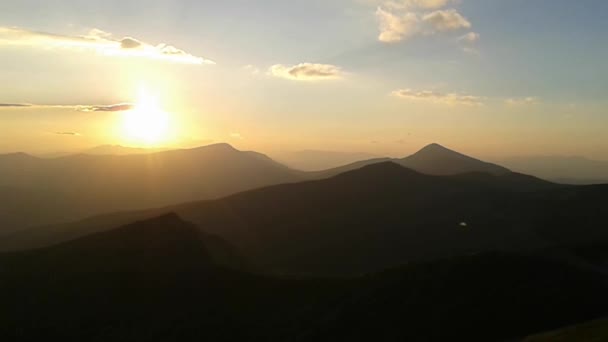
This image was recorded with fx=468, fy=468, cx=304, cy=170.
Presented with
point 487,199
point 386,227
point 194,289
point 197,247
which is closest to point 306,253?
point 386,227

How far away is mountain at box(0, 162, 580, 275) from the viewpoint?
412ft

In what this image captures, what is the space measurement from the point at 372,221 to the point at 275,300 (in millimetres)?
91050

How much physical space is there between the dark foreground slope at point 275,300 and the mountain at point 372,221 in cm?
3869

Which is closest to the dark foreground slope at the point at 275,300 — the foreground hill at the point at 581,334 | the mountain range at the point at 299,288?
the mountain range at the point at 299,288

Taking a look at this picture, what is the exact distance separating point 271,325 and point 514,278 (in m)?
34.6

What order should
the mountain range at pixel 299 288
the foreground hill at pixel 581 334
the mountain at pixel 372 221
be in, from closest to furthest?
the foreground hill at pixel 581 334, the mountain range at pixel 299 288, the mountain at pixel 372 221

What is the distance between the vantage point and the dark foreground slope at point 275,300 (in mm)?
57875

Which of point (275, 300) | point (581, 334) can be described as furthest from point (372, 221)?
point (581, 334)

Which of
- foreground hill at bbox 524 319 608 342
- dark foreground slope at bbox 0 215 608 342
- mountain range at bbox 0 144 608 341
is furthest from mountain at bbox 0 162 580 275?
foreground hill at bbox 524 319 608 342

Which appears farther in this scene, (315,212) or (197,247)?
(315,212)

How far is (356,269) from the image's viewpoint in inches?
4584

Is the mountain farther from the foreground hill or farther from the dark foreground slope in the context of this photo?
the foreground hill

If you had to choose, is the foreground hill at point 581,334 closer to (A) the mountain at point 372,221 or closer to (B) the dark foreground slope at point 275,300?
(B) the dark foreground slope at point 275,300

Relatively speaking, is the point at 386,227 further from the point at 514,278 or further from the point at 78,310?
the point at 78,310
